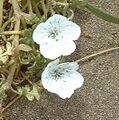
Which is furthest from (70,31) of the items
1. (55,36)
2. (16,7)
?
(16,7)

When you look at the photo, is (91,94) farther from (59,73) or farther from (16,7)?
(16,7)

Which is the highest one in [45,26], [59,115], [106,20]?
[45,26]

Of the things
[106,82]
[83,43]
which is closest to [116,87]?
[106,82]

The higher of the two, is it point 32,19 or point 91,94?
point 32,19

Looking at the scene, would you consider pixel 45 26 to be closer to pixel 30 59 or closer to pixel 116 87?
pixel 30 59

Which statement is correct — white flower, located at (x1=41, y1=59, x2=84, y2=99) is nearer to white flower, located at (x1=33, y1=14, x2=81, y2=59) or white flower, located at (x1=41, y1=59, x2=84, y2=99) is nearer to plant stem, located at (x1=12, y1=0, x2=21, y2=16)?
white flower, located at (x1=33, y1=14, x2=81, y2=59)

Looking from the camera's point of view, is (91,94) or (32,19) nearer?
(32,19)

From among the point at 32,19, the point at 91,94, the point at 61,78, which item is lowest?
the point at 91,94
